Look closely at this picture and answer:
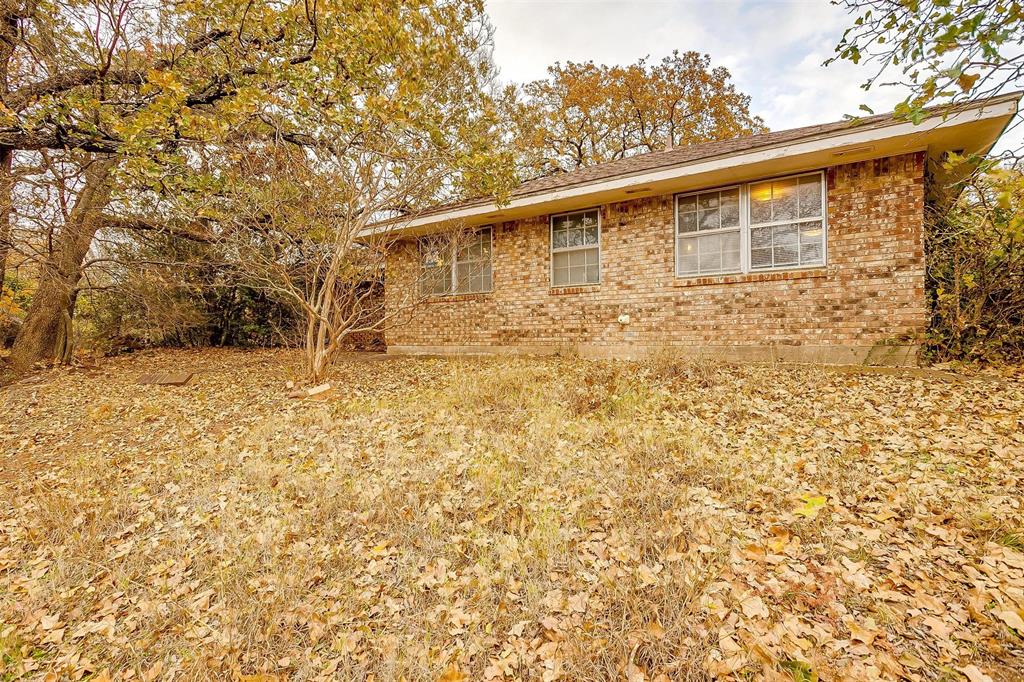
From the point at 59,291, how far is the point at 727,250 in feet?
44.3

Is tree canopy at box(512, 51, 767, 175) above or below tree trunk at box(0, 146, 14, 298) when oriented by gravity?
above

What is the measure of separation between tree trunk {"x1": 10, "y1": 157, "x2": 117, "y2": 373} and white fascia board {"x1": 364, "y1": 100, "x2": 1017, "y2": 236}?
558cm

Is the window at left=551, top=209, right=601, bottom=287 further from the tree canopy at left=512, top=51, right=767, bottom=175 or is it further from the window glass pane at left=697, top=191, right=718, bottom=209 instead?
the tree canopy at left=512, top=51, right=767, bottom=175

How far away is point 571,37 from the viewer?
16.8 m

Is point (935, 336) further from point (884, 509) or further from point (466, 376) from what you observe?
point (466, 376)

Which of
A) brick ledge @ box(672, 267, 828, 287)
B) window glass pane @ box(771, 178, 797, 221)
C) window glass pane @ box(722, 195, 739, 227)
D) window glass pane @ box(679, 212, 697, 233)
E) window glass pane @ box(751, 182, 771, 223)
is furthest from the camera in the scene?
window glass pane @ box(679, 212, 697, 233)

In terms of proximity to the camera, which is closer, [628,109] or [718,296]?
[718,296]

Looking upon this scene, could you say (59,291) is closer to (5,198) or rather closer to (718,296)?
A: (5,198)

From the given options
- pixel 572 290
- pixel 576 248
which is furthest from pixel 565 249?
pixel 572 290

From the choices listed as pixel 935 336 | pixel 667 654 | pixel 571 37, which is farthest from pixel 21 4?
pixel 571 37

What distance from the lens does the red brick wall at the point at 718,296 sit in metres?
6.76

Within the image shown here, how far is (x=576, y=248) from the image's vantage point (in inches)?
376

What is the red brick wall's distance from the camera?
6762 mm

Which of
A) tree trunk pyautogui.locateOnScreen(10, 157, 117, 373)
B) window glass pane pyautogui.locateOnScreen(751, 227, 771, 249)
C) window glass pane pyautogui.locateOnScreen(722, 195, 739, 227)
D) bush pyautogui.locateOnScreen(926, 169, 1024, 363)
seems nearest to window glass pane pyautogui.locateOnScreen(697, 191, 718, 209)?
window glass pane pyautogui.locateOnScreen(722, 195, 739, 227)
